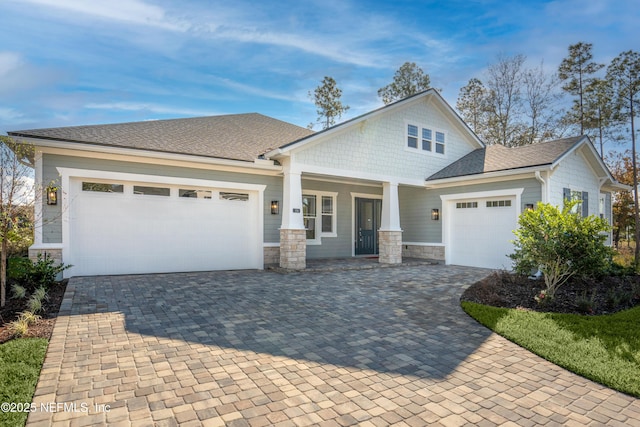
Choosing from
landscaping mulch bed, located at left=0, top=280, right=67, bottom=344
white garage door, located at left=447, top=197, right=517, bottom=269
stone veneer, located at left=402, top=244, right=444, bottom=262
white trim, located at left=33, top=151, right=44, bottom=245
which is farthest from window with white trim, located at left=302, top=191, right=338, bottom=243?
landscaping mulch bed, located at left=0, top=280, right=67, bottom=344

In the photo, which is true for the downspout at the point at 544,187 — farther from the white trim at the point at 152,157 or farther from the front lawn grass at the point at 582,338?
the white trim at the point at 152,157

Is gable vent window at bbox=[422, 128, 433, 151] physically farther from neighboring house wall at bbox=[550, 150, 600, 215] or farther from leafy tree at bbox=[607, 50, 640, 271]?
leafy tree at bbox=[607, 50, 640, 271]

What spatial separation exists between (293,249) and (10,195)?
6.52 meters

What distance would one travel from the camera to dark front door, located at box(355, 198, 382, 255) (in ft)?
47.4

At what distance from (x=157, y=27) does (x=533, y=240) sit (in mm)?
10664

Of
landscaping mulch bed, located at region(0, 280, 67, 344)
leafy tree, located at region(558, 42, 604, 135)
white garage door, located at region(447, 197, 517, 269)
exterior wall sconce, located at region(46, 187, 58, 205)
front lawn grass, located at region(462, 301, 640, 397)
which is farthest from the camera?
leafy tree, located at region(558, 42, 604, 135)

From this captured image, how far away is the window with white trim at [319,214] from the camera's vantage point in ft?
43.3

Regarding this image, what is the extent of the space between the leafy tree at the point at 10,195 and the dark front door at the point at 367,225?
34.9 feet

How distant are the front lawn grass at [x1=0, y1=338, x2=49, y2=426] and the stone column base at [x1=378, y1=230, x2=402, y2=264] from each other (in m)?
9.79

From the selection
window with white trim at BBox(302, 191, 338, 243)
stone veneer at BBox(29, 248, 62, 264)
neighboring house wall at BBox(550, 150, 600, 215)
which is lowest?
stone veneer at BBox(29, 248, 62, 264)

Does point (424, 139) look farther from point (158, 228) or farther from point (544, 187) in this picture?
point (158, 228)

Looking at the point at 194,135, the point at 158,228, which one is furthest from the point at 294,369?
the point at 194,135

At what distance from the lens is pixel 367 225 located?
14742 millimetres

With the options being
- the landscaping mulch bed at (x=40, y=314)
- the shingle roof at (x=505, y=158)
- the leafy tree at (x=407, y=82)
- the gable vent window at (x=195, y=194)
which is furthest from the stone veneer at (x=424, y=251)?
the leafy tree at (x=407, y=82)
